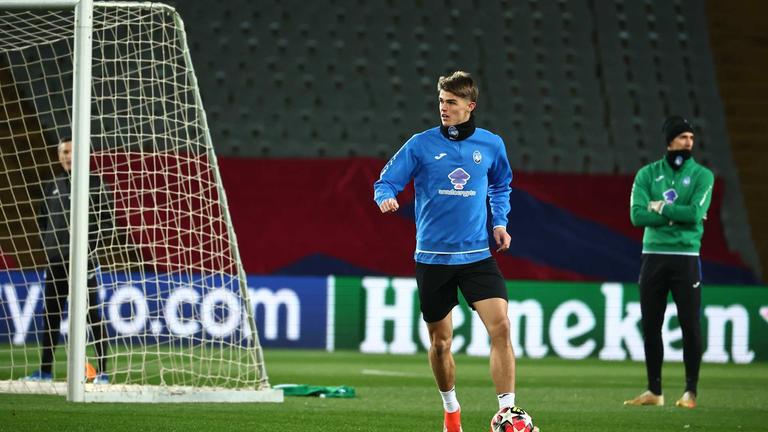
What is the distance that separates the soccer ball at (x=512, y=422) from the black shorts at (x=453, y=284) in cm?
59

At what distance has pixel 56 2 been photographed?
7.41 metres

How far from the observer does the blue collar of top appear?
608 centimetres

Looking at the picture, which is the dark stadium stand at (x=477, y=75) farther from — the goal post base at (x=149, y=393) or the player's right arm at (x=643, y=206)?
the goal post base at (x=149, y=393)

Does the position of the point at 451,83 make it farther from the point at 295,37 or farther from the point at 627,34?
the point at 627,34

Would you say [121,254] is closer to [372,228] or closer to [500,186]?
[500,186]

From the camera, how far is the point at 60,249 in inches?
363

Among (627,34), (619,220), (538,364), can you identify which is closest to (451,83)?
(538,364)

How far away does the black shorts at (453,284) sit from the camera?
5957 millimetres

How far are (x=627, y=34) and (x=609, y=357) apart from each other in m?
8.72

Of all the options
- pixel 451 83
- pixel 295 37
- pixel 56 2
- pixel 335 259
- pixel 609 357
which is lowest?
pixel 609 357

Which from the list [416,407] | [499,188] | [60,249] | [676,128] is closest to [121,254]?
Result: [60,249]

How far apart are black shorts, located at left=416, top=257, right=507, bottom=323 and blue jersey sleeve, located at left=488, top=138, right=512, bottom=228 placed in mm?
297

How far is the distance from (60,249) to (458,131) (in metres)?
4.19

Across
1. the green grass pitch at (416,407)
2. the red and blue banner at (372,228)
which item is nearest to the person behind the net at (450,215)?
the green grass pitch at (416,407)
